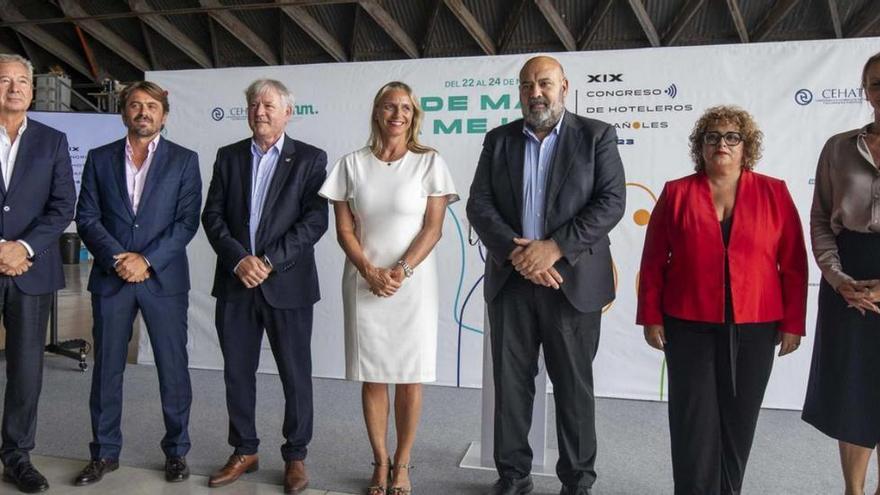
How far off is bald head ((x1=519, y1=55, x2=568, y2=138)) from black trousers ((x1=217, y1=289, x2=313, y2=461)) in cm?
117

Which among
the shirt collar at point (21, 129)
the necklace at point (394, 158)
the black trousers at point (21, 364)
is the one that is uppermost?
the shirt collar at point (21, 129)

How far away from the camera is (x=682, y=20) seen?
23.5ft

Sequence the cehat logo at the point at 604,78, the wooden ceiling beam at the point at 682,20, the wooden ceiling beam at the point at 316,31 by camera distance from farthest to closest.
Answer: the wooden ceiling beam at the point at 316,31
the wooden ceiling beam at the point at 682,20
the cehat logo at the point at 604,78

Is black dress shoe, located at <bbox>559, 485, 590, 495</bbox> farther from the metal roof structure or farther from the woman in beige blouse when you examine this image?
the metal roof structure

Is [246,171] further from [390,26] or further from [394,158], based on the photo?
[390,26]

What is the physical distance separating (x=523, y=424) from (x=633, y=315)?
1721mm

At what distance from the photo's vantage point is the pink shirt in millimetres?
2680

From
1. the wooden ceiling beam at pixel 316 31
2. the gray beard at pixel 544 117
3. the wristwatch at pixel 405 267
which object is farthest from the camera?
the wooden ceiling beam at pixel 316 31

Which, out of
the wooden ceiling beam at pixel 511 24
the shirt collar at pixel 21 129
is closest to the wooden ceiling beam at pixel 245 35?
the wooden ceiling beam at pixel 511 24

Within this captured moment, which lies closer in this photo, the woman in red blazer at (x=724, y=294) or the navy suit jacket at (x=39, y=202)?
the woman in red blazer at (x=724, y=294)

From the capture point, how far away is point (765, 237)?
206 cm

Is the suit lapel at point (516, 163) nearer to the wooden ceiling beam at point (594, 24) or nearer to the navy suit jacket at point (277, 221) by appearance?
the navy suit jacket at point (277, 221)

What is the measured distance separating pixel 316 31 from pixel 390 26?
0.93 metres

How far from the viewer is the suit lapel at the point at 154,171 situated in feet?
8.71
